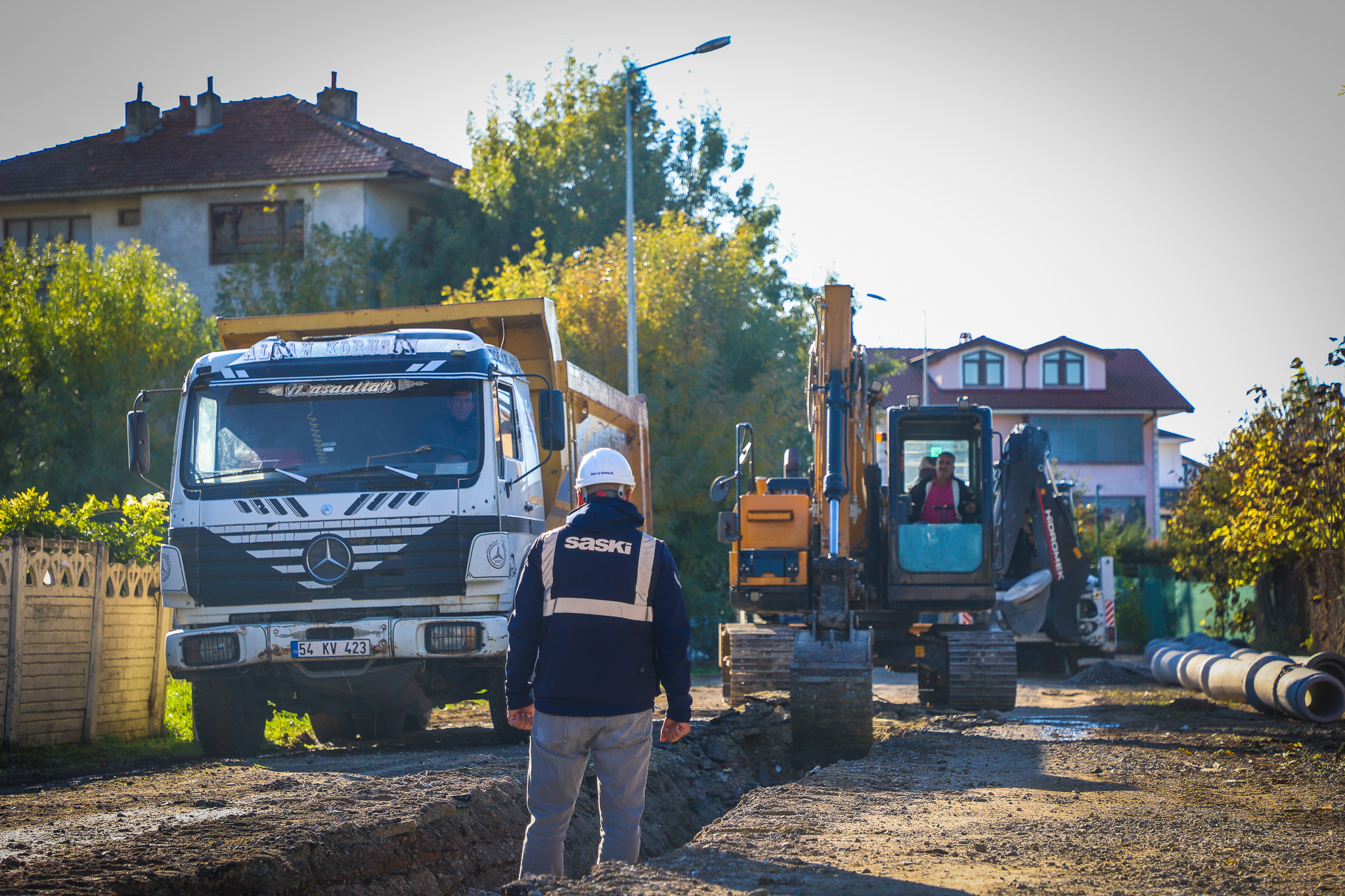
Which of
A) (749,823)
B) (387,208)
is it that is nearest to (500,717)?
(749,823)

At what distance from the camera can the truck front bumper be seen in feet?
31.8

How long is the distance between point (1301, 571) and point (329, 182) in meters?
24.8

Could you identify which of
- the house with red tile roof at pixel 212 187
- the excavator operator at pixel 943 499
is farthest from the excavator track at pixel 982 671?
the house with red tile roof at pixel 212 187

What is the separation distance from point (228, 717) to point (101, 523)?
13.0ft

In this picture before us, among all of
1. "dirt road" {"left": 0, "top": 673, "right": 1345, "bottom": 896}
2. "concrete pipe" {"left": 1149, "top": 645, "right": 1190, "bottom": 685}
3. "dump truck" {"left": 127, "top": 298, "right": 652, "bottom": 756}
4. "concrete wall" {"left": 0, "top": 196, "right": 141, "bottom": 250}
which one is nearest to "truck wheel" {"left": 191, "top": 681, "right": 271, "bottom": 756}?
"dump truck" {"left": 127, "top": 298, "right": 652, "bottom": 756}

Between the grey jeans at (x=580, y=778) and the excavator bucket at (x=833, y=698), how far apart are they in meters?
4.48

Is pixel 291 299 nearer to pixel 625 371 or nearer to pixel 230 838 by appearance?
pixel 625 371

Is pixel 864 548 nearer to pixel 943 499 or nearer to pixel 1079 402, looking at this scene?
pixel 943 499

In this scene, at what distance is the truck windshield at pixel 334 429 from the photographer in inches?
393

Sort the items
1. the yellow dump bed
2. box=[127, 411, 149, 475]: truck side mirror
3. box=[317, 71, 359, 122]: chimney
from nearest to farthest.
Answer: box=[127, 411, 149, 475]: truck side mirror < the yellow dump bed < box=[317, 71, 359, 122]: chimney

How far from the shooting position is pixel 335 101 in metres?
41.1

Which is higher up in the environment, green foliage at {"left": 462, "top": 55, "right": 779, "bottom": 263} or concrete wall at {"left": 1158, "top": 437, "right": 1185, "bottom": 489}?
green foliage at {"left": 462, "top": 55, "right": 779, "bottom": 263}

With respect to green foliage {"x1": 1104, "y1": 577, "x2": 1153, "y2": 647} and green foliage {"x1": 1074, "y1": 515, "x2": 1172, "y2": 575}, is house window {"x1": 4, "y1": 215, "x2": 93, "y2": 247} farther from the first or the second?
green foliage {"x1": 1104, "y1": 577, "x2": 1153, "y2": 647}

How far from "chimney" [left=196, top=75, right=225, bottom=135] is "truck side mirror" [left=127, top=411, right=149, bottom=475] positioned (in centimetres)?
3077
